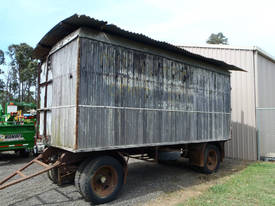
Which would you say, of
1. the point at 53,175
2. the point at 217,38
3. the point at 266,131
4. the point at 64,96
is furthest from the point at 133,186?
the point at 217,38

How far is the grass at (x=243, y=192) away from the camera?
5.19 metres

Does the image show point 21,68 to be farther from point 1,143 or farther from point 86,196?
point 86,196

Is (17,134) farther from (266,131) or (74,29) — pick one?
(266,131)

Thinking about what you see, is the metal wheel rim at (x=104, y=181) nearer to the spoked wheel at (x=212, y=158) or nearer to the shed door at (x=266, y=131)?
the spoked wheel at (x=212, y=158)

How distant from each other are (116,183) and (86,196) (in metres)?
0.83

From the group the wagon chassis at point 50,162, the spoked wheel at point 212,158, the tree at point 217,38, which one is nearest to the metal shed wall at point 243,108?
the spoked wheel at point 212,158

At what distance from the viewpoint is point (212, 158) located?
8.74 metres

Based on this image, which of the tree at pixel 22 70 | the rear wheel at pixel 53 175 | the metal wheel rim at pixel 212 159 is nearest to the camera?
the rear wheel at pixel 53 175

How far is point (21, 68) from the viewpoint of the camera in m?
39.7

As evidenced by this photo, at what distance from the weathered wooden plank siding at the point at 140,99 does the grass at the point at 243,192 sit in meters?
1.81

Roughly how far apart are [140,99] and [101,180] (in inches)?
93.2

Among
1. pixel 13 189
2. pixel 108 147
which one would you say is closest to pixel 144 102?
pixel 108 147

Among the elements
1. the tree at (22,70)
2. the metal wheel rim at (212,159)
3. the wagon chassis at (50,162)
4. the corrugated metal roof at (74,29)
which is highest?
the tree at (22,70)

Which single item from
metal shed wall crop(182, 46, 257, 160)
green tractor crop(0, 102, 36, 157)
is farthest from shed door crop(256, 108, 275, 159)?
green tractor crop(0, 102, 36, 157)
